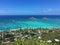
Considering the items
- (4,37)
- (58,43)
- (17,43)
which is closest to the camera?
(17,43)

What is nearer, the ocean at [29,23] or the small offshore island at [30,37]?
the small offshore island at [30,37]

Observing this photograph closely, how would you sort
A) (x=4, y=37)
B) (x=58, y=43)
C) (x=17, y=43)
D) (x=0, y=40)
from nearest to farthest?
(x=17, y=43)
(x=58, y=43)
(x=0, y=40)
(x=4, y=37)

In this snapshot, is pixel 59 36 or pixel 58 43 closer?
pixel 58 43

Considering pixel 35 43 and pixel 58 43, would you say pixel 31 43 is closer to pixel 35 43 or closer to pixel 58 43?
pixel 35 43

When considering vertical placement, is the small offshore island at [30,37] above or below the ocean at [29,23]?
above

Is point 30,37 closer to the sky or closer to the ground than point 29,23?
closer to the sky

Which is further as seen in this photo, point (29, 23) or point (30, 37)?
point (29, 23)

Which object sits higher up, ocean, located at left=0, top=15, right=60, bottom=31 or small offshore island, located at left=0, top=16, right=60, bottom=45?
small offshore island, located at left=0, top=16, right=60, bottom=45

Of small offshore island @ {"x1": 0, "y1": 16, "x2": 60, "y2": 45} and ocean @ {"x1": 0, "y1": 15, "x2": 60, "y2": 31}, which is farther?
ocean @ {"x1": 0, "y1": 15, "x2": 60, "y2": 31}

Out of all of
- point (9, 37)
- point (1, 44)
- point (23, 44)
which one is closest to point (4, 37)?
point (9, 37)
